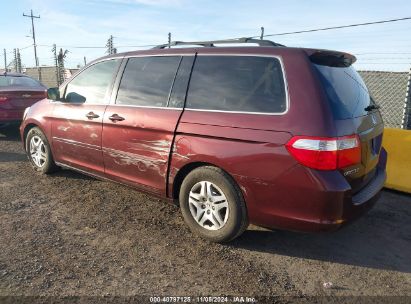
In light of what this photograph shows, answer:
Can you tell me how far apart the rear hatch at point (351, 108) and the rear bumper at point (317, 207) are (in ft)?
0.43

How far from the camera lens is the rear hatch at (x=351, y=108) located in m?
3.15

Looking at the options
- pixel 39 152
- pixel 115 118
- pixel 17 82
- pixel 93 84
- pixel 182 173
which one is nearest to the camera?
pixel 182 173

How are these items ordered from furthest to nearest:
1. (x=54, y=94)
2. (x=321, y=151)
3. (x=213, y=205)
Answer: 1. (x=54, y=94)
2. (x=213, y=205)
3. (x=321, y=151)

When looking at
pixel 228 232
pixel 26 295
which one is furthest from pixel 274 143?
pixel 26 295

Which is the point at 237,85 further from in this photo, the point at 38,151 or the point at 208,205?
the point at 38,151

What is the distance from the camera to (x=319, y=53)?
334 centimetres

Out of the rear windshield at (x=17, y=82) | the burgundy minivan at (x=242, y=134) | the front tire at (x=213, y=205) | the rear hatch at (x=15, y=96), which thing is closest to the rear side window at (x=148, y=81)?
the burgundy minivan at (x=242, y=134)

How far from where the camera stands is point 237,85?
3.53m

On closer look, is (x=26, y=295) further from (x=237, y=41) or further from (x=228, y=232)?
(x=237, y=41)

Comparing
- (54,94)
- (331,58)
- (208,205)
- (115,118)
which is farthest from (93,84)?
(331,58)

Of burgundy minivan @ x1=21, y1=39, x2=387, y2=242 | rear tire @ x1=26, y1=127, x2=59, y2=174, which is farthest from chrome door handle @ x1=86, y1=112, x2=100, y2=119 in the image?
rear tire @ x1=26, y1=127, x2=59, y2=174

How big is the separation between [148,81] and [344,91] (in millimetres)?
2079

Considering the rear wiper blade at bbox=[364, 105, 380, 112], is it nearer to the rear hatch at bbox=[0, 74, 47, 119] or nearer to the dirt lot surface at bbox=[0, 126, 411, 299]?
the dirt lot surface at bbox=[0, 126, 411, 299]

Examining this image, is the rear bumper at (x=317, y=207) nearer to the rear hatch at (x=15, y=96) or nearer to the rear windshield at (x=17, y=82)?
A: the rear hatch at (x=15, y=96)
